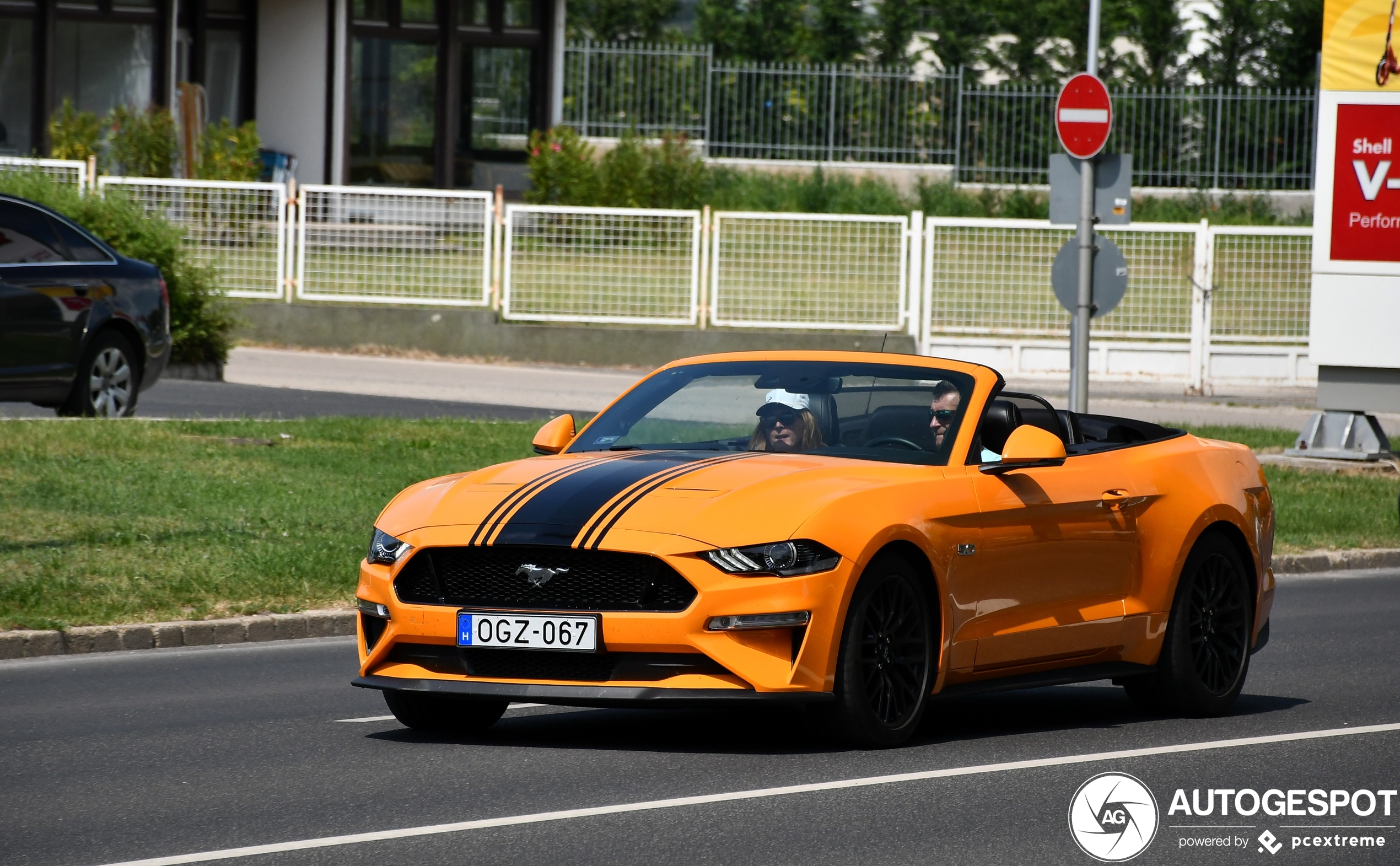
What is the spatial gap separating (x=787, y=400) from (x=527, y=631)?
1.62 m

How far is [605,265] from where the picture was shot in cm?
2845

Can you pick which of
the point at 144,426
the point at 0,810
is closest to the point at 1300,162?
the point at 144,426

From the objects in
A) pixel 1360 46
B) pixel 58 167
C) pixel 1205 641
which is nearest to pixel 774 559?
pixel 1205 641

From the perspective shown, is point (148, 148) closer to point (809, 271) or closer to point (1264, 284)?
point (809, 271)

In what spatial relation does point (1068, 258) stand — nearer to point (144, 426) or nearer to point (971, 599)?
point (144, 426)

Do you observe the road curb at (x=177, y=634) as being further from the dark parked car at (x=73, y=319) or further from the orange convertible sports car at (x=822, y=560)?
the dark parked car at (x=73, y=319)

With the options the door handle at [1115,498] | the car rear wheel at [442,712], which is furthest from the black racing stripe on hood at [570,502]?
the door handle at [1115,498]

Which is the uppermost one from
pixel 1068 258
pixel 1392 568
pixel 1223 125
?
pixel 1223 125

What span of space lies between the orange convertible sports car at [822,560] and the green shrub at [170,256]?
13.7m

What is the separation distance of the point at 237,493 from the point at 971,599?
24.6 feet

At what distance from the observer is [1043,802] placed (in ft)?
22.8

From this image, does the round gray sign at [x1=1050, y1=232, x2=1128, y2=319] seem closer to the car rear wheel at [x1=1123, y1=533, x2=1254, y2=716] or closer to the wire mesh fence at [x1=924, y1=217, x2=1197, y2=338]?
the car rear wheel at [x1=1123, y1=533, x2=1254, y2=716]

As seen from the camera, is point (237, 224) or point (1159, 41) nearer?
point (237, 224)

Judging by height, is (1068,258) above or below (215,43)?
below
